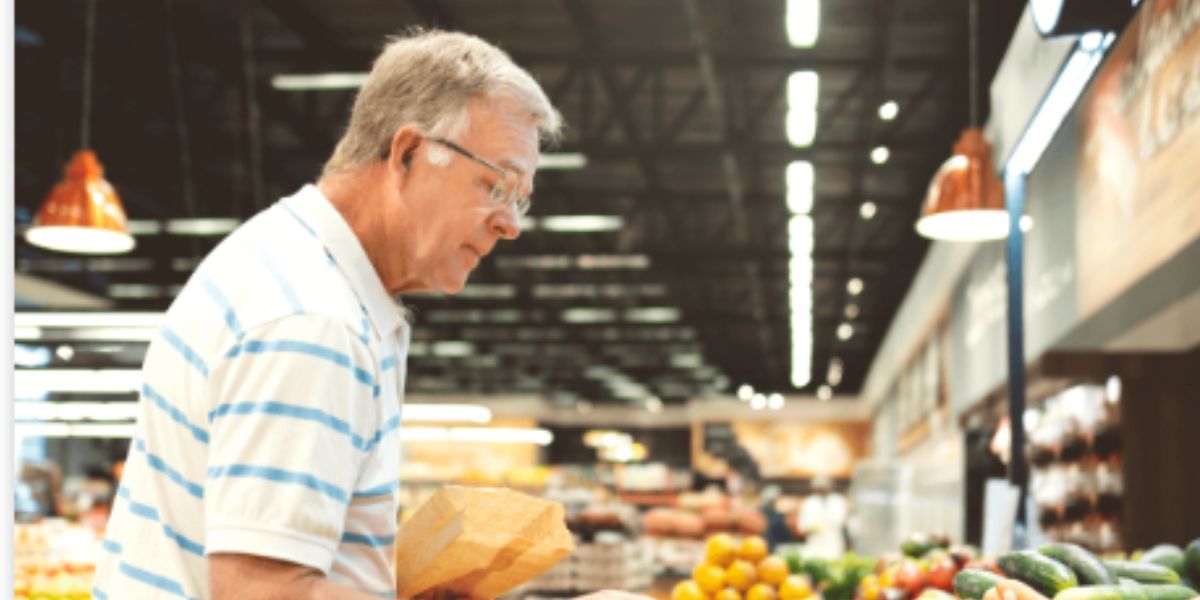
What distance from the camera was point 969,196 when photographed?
5.80 metres

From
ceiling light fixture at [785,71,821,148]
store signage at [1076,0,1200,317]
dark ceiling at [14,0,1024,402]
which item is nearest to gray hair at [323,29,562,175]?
store signage at [1076,0,1200,317]

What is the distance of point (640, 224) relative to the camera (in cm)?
1762

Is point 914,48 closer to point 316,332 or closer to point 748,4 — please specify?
point 748,4

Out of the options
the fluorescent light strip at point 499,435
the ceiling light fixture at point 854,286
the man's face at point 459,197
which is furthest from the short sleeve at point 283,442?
the fluorescent light strip at point 499,435

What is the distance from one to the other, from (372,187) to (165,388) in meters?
0.33

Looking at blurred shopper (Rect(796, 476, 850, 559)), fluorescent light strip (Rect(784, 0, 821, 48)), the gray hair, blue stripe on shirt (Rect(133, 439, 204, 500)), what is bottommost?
blurred shopper (Rect(796, 476, 850, 559))

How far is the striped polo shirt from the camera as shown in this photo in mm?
1230

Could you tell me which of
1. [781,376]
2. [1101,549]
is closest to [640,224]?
[1101,549]

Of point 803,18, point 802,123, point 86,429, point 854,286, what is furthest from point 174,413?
point 854,286

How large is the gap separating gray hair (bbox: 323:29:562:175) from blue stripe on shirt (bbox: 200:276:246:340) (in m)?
0.25

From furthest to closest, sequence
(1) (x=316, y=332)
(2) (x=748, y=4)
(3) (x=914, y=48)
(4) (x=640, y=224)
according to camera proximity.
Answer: (4) (x=640, y=224), (3) (x=914, y=48), (2) (x=748, y=4), (1) (x=316, y=332)

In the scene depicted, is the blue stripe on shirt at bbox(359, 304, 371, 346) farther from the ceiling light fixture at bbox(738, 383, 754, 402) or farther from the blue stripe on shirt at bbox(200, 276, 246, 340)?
the ceiling light fixture at bbox(738, 383, 754, 402)

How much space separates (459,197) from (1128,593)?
199cm

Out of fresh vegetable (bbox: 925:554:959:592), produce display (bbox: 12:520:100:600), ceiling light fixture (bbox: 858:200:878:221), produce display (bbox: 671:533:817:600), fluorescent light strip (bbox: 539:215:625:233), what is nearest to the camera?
fresh vegetable (bbox: 925:554:959:592)
